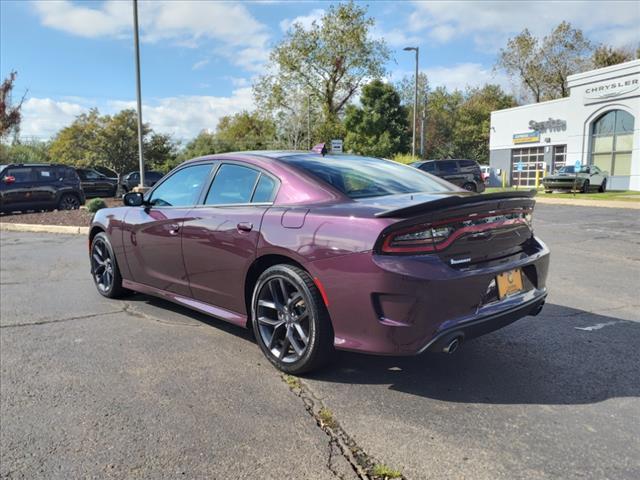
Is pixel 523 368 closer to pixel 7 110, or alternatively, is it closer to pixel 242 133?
pixel 7 110

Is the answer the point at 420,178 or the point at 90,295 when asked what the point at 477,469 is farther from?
the point at 90,295

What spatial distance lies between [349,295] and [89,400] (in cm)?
177

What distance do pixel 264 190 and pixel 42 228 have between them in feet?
37.4

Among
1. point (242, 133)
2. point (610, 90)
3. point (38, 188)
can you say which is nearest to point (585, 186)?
point (610, 90)

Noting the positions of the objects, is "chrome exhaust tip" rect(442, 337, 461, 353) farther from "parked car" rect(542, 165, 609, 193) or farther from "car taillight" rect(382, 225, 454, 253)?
"parked car" rect(542, 165, 609, 193)

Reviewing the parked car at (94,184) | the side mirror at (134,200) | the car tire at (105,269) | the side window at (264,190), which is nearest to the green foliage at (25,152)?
the parked car at (94,184)

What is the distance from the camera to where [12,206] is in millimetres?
16094

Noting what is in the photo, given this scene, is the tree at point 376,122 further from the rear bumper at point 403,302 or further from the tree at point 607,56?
the rear bumper at point 403,302

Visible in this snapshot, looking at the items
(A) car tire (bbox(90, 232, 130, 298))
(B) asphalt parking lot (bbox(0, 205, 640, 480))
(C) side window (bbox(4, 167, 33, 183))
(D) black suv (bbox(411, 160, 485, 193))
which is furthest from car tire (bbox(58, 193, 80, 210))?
(D) black suv (bbox(411, 160, 485, 193))

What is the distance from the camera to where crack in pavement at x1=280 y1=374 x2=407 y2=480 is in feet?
7.95

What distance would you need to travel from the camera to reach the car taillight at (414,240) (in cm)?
292

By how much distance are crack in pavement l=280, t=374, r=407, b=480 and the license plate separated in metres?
1.31

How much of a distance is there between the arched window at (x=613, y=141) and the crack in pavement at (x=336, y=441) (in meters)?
29.9

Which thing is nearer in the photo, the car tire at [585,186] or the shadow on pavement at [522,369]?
the shadow on pavement at [522,369]
